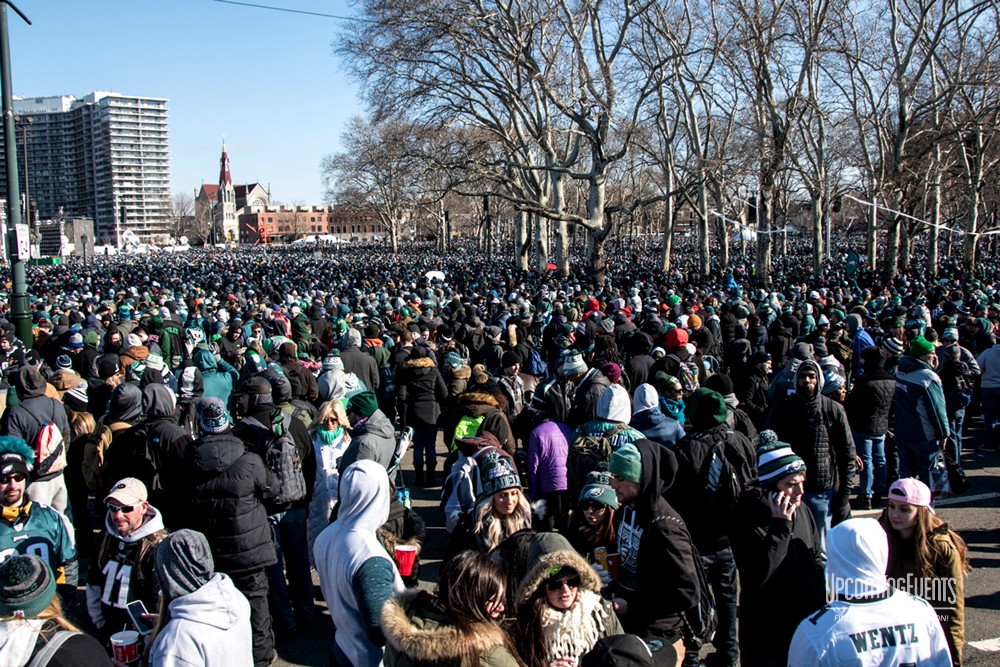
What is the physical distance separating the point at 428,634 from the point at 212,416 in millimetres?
2508

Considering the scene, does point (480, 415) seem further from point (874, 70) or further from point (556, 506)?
point (874, 70)

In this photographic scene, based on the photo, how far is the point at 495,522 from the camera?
3.85m

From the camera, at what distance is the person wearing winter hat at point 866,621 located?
8.59 ft

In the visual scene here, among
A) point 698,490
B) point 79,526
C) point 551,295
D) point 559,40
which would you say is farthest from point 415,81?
point 698,490

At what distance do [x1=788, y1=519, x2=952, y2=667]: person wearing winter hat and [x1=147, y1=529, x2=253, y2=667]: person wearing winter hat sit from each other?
6.44ft

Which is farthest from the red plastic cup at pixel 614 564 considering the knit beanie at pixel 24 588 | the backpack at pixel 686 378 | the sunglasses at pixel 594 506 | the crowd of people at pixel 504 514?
the backpack at pixel 686 378

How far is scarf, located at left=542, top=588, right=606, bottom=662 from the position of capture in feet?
9.37

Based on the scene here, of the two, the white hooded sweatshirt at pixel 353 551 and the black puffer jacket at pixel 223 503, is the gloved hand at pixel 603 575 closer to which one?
the white hooded sweatshirt at pixel 353 551

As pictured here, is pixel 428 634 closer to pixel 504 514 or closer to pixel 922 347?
pixel 504 514

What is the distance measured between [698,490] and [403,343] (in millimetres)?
6117

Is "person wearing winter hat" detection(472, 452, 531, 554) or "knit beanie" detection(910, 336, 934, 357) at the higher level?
"knit beanie" detection(910, 336, 934, 357)

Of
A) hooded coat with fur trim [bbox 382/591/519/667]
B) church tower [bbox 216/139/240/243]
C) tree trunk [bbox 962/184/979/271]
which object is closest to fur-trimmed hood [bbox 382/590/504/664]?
hooded coat with fur trim [bbox 382/591/519/667]

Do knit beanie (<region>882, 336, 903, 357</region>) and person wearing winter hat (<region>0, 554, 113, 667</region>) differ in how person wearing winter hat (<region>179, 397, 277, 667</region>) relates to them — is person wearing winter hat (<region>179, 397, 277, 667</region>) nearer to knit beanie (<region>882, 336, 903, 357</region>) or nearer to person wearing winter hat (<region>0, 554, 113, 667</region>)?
person wearing winter hat (<region>0, 554, 113, 667</region>)

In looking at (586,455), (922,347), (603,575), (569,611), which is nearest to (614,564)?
(603,575)
